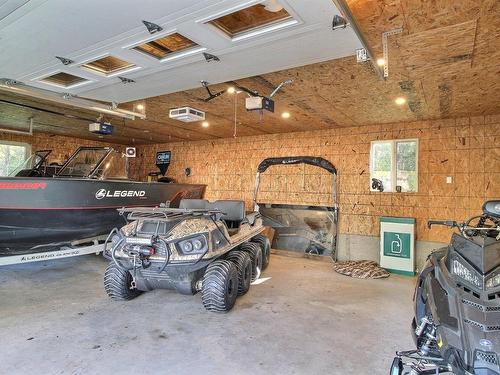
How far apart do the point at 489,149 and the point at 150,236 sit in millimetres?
5798

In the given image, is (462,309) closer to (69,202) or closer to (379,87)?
A: (379,87)

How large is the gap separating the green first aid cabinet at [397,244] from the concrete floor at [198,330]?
926mm

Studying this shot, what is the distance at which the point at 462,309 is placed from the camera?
5.39 ft

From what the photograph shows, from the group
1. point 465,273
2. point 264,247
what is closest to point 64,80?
point 264,247

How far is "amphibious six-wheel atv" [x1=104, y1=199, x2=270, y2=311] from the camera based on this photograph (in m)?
3.26

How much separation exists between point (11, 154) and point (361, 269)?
9227 millimetres

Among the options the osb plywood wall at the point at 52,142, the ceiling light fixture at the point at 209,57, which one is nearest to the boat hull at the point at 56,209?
the ceiling light fixture at the point at 209,57

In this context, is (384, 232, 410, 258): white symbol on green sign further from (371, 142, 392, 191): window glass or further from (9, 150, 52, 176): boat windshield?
(9, 150, 52, 176): boat windshield

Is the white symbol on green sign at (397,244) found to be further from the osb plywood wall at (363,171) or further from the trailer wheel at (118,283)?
the trailer wheel at (118,283)

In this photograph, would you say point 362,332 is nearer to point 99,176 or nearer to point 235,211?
point 235,211

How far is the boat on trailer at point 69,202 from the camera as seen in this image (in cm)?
450

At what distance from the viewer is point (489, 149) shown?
17.5 feet

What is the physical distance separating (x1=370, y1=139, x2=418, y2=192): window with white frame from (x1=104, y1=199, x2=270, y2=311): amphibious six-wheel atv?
386 centimetres

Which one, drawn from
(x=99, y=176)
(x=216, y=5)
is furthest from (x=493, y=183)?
(x=99, y=176)
